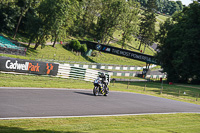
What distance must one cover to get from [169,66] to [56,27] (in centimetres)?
2716

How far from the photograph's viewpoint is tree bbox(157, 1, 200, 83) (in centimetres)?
4844

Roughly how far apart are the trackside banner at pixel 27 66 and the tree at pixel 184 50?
90.5 feet

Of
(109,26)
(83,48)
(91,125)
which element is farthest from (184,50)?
(91,125)

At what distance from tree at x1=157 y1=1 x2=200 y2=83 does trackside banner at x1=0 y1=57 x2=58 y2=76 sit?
27579 millimetres

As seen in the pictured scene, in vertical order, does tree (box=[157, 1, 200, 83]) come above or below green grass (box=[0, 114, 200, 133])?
above

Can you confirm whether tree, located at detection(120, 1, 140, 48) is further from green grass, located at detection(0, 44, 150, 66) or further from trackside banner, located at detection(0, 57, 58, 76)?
trackside banner, located at detection(0, 57, 58, 76)

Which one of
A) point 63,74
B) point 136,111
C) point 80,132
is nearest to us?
point 80,132

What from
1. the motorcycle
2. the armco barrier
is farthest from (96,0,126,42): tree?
the motorcycle

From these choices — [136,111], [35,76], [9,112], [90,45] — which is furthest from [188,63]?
[9,112]

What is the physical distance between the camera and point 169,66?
54000 mm

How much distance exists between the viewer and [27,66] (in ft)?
88.1

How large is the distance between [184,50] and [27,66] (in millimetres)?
32459

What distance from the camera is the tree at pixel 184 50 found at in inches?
1907

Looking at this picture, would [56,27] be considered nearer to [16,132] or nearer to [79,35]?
[79,35]
